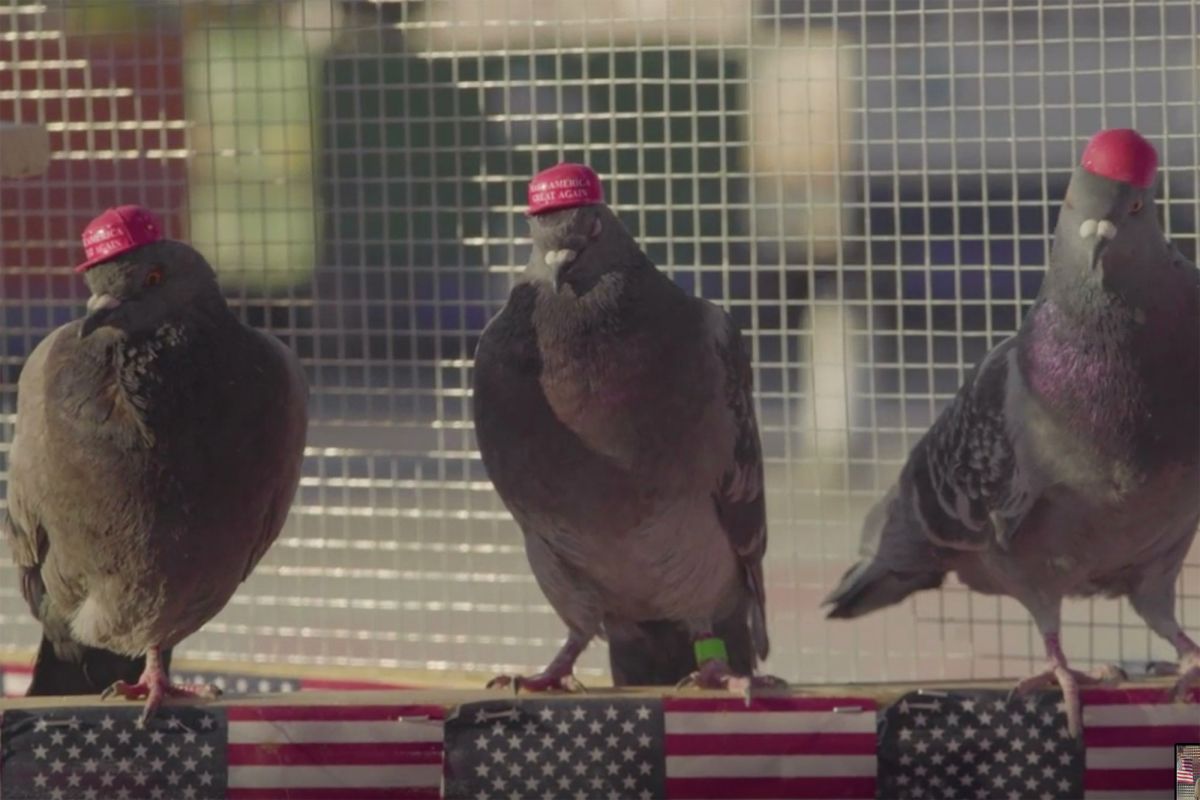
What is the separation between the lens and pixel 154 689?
3.14 meters

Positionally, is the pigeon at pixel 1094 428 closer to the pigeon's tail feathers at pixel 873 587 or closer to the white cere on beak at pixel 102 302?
the pigeon's tail feathers at pixel 873 587

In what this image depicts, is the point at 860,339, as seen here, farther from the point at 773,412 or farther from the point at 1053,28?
the point at 773,412

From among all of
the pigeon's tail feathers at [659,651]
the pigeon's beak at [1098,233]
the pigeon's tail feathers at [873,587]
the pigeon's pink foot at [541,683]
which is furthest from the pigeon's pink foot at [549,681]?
the pigeon's beak at [1098,233]

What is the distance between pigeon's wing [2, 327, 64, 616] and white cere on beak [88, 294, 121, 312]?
18 cm

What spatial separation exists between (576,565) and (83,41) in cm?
202

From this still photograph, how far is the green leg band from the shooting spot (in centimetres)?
349

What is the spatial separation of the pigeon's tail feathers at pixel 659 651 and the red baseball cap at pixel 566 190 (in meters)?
1.02

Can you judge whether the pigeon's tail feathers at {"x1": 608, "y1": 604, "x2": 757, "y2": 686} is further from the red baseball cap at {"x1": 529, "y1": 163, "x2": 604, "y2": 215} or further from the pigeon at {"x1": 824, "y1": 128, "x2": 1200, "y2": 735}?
the red baseball cap at {"x1": 529, "y1": 163, "x2": 604, "y2": 215}

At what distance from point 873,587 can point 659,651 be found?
20.3 inches

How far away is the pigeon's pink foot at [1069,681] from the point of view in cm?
302

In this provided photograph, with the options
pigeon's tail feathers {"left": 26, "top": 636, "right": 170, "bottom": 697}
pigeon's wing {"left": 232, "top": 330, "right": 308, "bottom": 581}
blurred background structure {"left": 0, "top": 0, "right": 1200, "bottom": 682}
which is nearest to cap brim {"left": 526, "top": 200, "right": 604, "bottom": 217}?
pigeon's wing {"left": 232, "top": 330, "right": 308, "bottom": 581}

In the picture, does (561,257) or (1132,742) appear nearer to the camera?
(1132,742)

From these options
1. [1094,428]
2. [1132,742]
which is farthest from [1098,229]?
[1132,742]

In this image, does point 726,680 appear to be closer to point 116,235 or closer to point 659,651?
point 659,651
